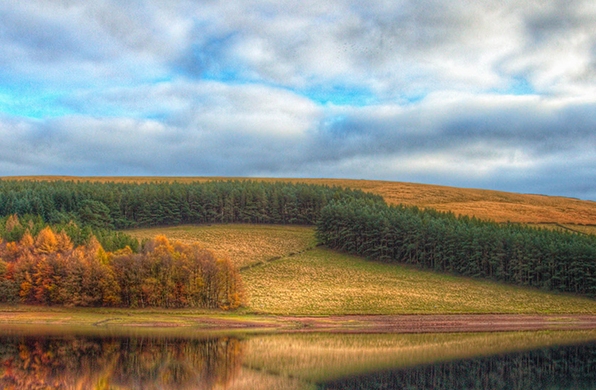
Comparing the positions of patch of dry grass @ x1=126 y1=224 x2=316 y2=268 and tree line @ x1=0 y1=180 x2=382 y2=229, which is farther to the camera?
tree line @ x1=0 y1=180 x2=382 y2=229

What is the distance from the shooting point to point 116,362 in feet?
130

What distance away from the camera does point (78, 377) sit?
34.7 metres

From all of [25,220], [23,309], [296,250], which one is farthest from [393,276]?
[25,220]

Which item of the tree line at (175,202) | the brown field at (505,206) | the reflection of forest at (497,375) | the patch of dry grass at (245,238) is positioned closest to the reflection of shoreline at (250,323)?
the reflection of forest at (497,375)

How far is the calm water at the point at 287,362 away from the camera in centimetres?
3494

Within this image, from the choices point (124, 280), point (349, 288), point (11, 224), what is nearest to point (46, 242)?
point (124, 280)

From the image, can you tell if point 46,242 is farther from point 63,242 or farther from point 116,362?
Result: point 116,362

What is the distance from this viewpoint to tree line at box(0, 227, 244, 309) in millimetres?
74125

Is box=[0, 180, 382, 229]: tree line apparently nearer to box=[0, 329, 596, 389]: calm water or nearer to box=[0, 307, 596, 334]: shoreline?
box=[0, 307, 596, 334]: shoreline

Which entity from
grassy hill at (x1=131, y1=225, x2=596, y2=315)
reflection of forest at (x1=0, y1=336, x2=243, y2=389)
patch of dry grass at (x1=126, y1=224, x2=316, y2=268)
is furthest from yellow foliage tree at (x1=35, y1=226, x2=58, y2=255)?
reflection of forest at (x1=0, y1=336, x2=243, y2=389)

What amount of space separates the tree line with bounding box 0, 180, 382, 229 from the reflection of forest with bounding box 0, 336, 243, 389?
86.8 metres

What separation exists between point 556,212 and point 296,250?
3356 inches

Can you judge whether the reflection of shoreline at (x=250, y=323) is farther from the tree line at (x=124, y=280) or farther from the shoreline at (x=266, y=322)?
the tree line at (x=124, y=280)

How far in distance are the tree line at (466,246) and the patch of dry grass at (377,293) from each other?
381cm
